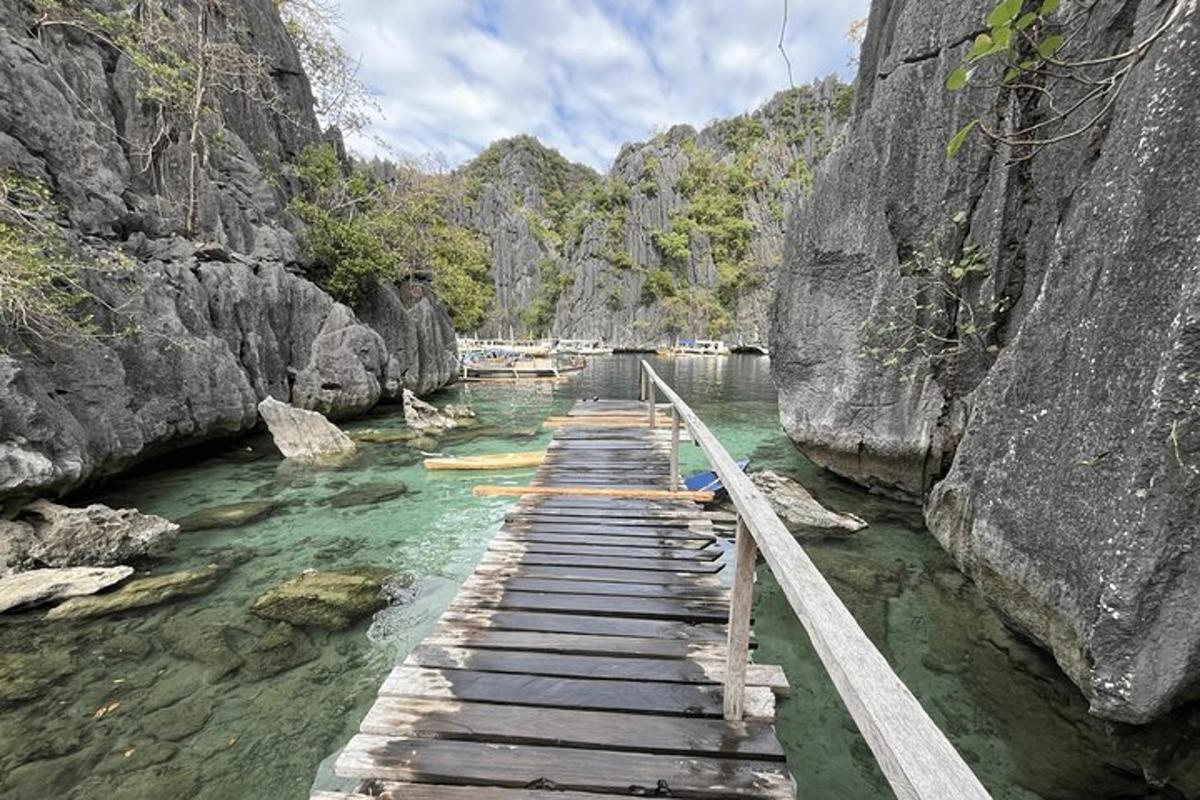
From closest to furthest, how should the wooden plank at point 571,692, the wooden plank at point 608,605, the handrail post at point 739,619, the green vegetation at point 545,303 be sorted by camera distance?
the handrail post at point 739,619 → the wooden plank at point 571,692 → the wooden plank at point 608,605 → the green vegetation at point 545,303

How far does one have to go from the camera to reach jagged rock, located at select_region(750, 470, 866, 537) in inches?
274

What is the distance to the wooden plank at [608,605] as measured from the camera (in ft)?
11.6

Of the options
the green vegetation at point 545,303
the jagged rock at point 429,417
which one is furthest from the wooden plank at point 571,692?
the green vegetation at point 545,303

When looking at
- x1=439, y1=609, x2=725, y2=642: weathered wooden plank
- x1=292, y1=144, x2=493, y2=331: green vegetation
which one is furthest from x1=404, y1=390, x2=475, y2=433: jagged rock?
x1=439, y1=609, x2=725, y2=642: weathered wooden plank

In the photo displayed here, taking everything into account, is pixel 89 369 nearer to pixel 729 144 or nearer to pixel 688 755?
pixel 688 755

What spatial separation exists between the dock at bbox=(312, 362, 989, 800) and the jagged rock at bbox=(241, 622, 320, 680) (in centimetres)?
191

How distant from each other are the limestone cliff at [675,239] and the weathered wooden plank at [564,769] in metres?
62.6

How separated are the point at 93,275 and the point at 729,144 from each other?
269ft

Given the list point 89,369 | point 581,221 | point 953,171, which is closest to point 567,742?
point 953,171

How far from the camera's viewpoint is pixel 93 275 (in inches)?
324

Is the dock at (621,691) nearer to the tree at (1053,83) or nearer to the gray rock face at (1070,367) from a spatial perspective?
the gray rock face at (1070,367)

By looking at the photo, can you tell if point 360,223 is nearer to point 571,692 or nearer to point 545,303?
point 571,692

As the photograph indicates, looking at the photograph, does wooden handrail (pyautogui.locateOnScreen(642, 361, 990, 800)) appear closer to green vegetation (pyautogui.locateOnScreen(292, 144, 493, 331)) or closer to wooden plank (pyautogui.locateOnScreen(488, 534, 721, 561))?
wooden plank (pyautogui.locateOnScreen(488, 534, 721, 561))

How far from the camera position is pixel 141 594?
202 inches
